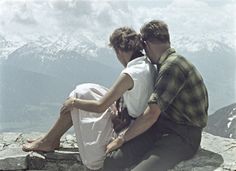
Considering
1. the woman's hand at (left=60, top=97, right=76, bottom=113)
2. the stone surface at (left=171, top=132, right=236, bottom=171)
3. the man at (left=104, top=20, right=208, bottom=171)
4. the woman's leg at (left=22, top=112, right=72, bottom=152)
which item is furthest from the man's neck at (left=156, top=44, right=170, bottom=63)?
the woman's leg at (left=22, top=112, right=72, bottom=152)

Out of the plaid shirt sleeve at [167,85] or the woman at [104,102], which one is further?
the woman at [104,102]

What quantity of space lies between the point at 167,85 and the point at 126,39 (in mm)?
759

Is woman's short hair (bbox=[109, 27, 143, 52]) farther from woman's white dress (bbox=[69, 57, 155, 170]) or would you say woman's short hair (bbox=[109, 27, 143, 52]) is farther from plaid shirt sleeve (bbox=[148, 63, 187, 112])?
woman's white dress (bbox=[69, 57, 155, 170])

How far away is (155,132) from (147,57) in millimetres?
846

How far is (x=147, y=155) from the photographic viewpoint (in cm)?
535

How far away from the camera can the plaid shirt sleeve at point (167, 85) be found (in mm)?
5207

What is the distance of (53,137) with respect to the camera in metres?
6.36

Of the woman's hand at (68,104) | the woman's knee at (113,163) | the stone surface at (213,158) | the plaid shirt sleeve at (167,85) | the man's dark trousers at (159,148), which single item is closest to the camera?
the plaid shirt sleeve at (167,85)

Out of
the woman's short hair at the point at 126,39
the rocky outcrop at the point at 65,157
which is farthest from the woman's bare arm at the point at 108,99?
the rocky outcrop at the point at 65,157

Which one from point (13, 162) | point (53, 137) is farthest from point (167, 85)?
point (13, 162)

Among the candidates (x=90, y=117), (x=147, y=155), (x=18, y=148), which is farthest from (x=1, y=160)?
(x=147, y=155)

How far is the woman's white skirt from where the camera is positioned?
19.3ft

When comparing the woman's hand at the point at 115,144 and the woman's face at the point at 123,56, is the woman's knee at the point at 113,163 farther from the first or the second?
the woman's face at the point at 123,56

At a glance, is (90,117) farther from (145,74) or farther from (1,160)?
(1,160)
